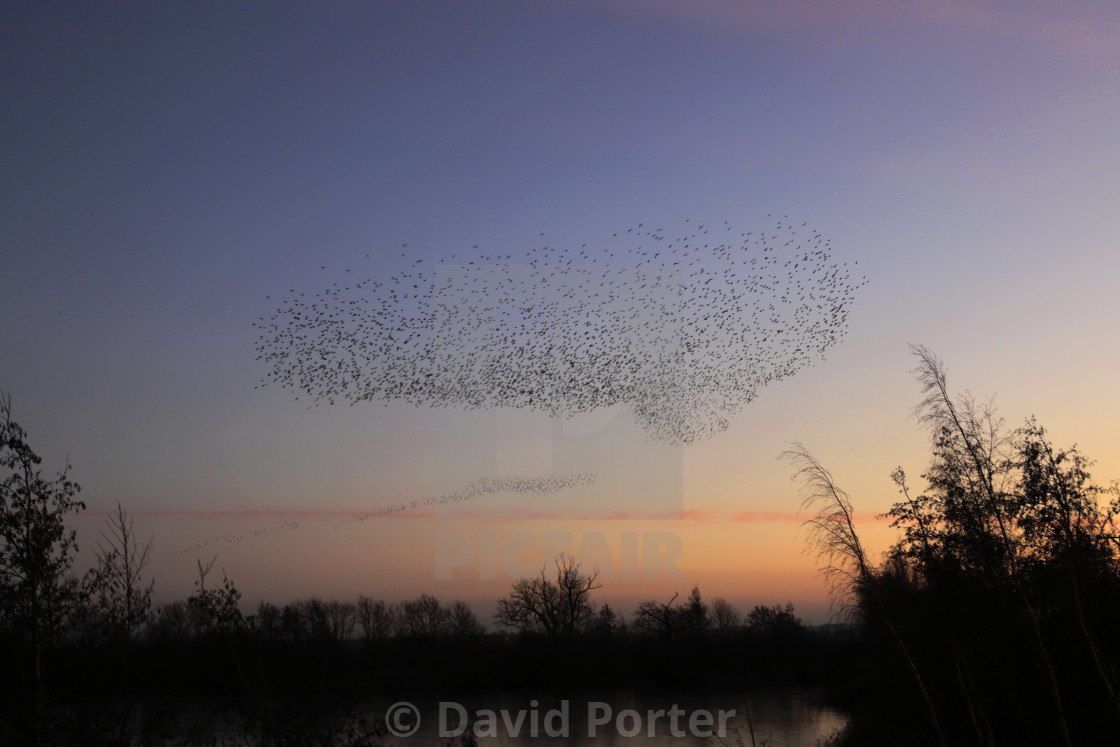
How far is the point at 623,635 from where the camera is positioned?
81.4 metres

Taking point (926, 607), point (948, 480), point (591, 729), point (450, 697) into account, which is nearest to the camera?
point (948, 480)

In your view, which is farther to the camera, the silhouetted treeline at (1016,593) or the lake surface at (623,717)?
the lake surface at (623,717)

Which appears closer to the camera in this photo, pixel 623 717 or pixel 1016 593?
pixel 1016 593

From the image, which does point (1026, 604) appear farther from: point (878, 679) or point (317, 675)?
point (878, 679)

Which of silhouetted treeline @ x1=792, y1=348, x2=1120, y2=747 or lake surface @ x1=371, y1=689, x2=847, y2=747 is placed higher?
silhouetted treeline @ x1=792, y1=348, x2=1120, y2=747

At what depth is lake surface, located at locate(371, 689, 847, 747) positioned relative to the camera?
149 ft

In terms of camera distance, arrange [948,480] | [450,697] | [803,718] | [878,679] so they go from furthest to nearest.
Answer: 1. [450,697]
2. [803,718]
3. [878,679]
4. [948,480]

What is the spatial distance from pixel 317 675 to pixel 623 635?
6881cm

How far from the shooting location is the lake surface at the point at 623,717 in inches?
1790

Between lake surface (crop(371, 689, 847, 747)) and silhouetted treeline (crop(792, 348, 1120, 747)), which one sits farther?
lake surface (crop(371, 689, 847, 747))

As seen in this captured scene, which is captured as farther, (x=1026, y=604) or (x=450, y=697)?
(x=450, y=697)

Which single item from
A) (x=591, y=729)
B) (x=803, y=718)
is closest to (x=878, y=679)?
(x=803, y=718)

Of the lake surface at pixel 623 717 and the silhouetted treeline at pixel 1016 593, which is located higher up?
the silhouetted treeline at pixel 1016 593

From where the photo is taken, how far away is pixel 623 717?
5641 centimetres
